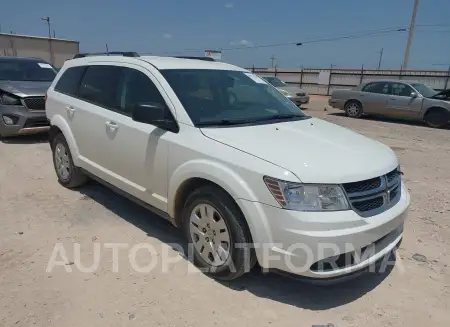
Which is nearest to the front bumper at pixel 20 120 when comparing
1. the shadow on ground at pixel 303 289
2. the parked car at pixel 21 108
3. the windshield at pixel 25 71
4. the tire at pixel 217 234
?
the parked car at pixel 21 108

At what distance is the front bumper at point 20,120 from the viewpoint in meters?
7.09

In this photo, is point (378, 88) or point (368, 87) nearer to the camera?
point (378, 88)

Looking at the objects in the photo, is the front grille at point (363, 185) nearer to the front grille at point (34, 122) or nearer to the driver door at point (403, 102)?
the front grille at point (34, 122)

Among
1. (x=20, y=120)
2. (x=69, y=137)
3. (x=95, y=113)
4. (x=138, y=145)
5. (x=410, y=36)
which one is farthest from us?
(x=410, y=36)

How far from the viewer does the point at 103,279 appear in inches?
115

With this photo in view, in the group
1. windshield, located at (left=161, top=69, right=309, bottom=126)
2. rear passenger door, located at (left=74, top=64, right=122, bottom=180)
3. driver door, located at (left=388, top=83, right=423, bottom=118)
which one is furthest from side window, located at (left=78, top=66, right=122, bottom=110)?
driver door, located at (left=388, top=83, right=423, bottom=118)

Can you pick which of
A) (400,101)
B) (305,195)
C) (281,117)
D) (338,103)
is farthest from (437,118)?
(305,195)

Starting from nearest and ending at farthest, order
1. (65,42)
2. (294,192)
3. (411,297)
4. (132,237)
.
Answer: (294,192) → (411,297) → (132,237) → (65,42)

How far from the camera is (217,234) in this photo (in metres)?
2.82

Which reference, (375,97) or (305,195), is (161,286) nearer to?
(305,195)

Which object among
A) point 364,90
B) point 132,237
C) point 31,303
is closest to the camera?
point 31,303

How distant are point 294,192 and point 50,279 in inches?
81.3

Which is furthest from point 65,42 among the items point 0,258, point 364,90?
point 0,258

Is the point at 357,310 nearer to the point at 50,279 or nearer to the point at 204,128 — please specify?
the point at 204,128
